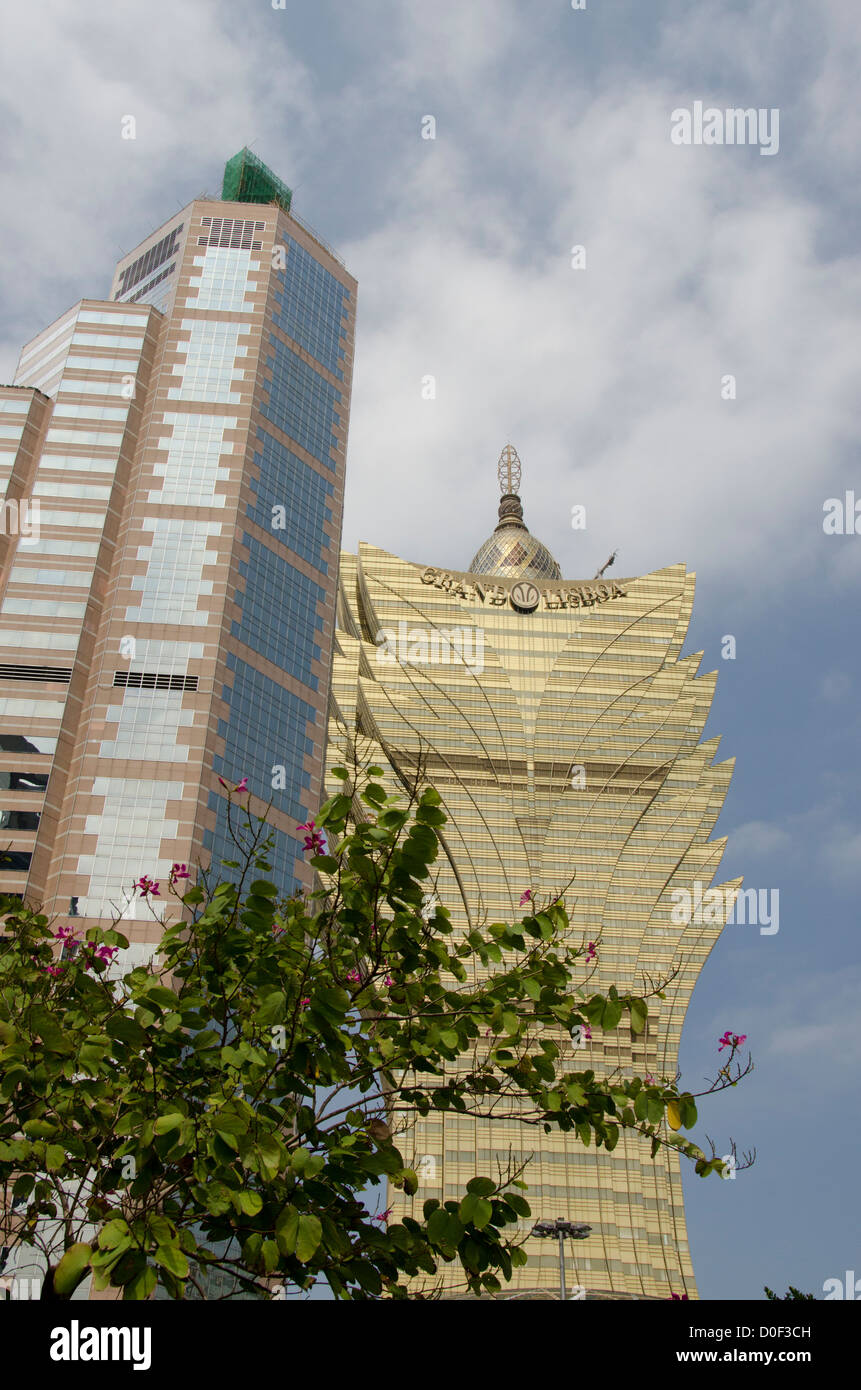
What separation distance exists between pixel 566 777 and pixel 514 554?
4410cm

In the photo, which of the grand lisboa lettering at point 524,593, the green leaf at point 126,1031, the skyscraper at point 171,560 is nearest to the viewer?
the green leaf at point 126,1031

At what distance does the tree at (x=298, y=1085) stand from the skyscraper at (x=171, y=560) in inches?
2350

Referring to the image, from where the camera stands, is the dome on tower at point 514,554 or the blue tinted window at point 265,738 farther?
the dome on tower at point 514,554

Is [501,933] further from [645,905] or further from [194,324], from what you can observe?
[645,905]

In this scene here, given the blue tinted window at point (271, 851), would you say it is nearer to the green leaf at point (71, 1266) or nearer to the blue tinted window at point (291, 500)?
the blue tinted window at point (291, 500)

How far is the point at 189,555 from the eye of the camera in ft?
270

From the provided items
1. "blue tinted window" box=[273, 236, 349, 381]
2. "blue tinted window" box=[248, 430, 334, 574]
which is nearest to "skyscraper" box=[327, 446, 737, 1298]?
"blue tinted window" box=[248, 430, 334, 574]

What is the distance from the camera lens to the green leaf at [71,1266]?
25.8 feet

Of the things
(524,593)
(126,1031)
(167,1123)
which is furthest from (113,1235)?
(524,593)

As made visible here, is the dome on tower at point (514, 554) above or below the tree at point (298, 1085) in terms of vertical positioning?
above

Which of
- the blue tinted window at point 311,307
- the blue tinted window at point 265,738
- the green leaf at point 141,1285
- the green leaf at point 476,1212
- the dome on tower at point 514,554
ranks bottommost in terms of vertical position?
the green leaf at point 141,1285

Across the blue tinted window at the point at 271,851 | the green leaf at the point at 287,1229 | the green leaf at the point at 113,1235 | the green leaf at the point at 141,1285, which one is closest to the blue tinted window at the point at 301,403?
the blue tinted window at the point at 271,851

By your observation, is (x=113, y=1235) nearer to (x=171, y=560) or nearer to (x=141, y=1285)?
(x=141, y=1285)

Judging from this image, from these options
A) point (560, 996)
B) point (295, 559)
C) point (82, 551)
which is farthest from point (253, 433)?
point (560, 996)
